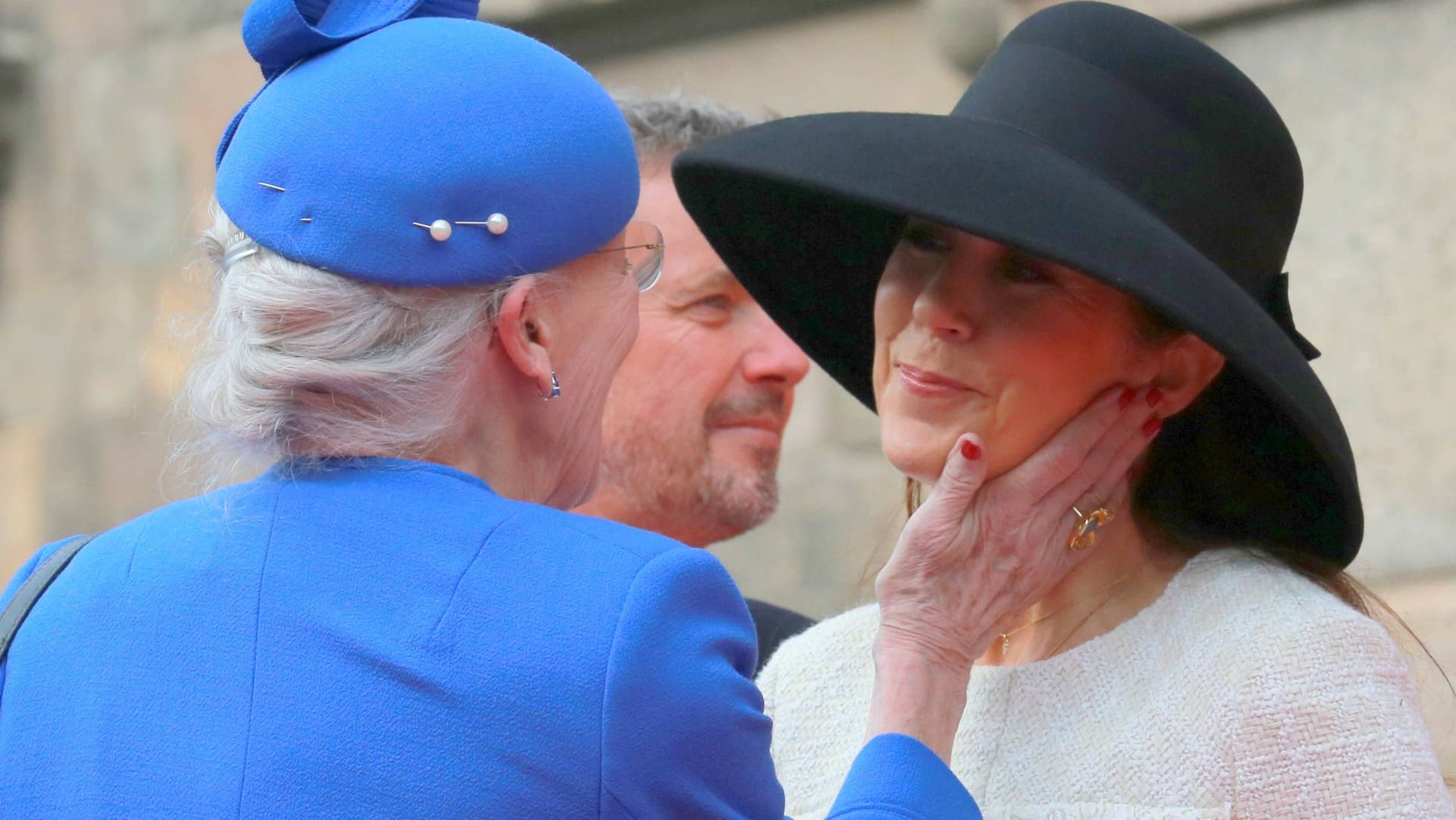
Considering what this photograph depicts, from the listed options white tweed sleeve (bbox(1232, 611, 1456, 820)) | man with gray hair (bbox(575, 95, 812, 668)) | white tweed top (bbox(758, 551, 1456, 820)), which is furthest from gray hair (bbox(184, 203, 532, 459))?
man with gray hair (bbox(575, 95, 812, 668))

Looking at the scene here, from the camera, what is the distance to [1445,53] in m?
3.22

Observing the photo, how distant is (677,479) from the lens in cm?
323

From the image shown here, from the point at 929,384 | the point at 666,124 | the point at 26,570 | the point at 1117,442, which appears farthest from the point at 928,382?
the point at 666,124

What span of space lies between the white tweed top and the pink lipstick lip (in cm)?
36

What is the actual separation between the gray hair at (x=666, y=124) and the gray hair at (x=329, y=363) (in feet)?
5.60

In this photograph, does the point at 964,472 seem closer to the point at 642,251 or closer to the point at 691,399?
the point at 642,251

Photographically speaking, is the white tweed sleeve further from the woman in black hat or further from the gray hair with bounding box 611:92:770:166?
the gray hair with bounding box 611:92:770:166

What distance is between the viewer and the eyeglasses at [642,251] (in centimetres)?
192

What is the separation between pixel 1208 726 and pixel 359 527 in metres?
0.97

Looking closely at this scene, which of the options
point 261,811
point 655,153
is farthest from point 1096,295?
point 655,153

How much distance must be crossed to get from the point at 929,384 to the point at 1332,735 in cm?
63

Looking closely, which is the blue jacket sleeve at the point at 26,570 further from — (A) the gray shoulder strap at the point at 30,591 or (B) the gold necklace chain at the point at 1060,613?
(B) the gold necklace chain at the point at 1060,613

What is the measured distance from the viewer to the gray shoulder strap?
1.64 meters

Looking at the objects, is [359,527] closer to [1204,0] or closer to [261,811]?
[261,811]
